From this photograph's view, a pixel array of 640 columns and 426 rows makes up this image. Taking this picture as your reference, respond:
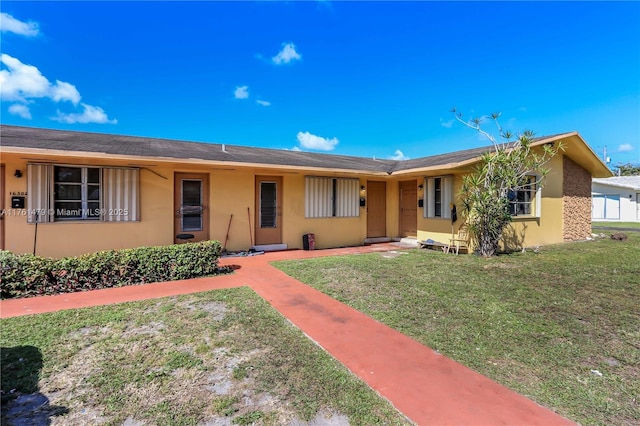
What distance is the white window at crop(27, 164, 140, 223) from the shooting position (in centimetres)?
695

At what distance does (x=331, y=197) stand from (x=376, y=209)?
234cm

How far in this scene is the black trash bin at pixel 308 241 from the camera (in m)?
9.84

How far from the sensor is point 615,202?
24.1m

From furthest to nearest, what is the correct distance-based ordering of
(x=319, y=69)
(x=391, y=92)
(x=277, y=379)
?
(x=391, y=92) < (x=319, y=69) < (x=277, y=379)

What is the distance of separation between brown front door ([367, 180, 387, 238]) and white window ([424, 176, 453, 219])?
1999mm

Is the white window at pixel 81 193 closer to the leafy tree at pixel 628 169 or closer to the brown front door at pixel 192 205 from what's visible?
the brown front door at pixel 192 205

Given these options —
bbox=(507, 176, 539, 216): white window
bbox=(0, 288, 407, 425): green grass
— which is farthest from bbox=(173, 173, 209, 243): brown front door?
bbox=(507, 176, 539, 216): white window

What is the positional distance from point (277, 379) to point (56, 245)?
23.9 feet

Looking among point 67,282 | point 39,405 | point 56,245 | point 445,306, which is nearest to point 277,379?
point 39,405

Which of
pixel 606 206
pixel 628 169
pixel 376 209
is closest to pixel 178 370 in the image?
pixel 376 209

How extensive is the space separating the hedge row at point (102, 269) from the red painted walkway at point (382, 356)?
279mm

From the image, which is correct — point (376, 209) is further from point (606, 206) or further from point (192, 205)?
point (606, 206)

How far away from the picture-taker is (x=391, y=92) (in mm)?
18672

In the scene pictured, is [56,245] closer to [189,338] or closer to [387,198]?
[189,338]
